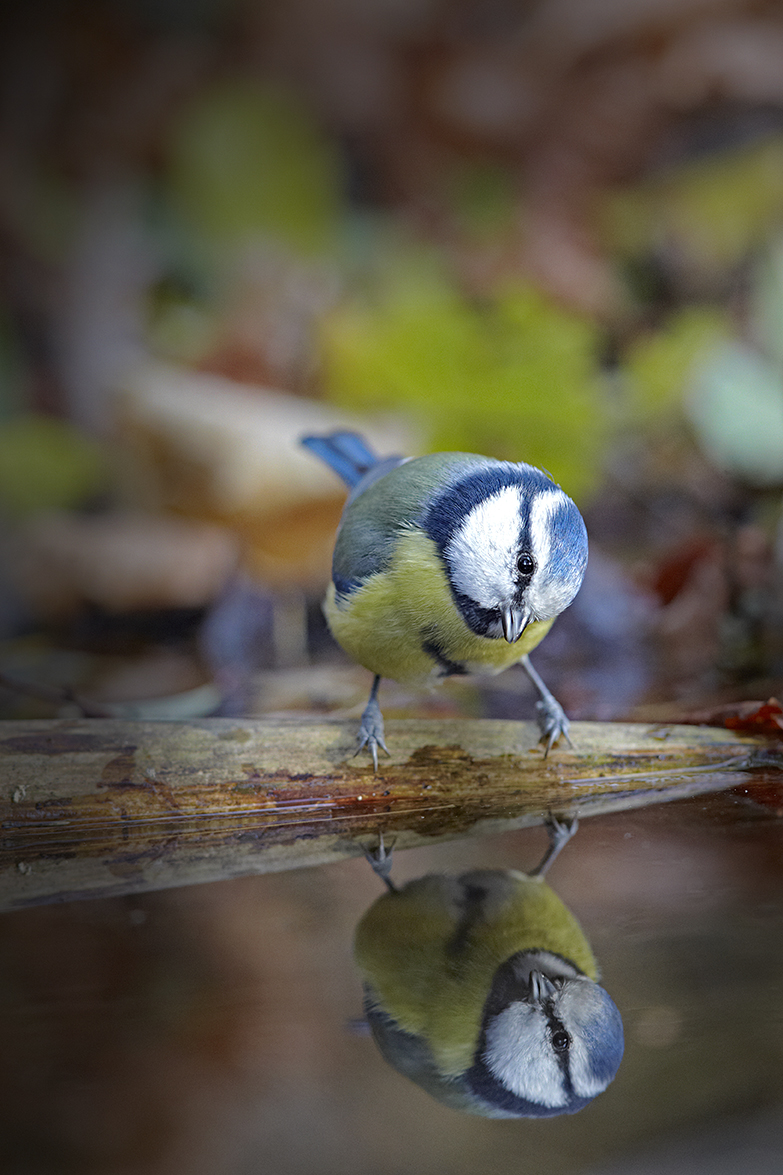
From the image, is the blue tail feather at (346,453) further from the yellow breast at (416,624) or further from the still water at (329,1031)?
the still water at (329,1031)

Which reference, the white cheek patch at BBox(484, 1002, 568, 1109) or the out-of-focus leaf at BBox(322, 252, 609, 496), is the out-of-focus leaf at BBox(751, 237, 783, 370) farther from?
the white cheek patch at BBox(484, 1002, 568, 1109)

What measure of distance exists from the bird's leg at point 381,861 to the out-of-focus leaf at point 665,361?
1.52 meters

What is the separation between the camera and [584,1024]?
0.57 meters

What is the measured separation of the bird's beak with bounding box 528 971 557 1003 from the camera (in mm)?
605

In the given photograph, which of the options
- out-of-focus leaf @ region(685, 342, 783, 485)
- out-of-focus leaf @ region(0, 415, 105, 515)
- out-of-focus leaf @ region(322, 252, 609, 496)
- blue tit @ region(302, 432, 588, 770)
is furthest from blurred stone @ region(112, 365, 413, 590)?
blue tit @ region(302, 432, 588, 770)

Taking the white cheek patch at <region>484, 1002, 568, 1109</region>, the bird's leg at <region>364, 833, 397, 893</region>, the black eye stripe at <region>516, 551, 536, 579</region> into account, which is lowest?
the white cheek patch at <region>484, 1002, 568, 1109</region>

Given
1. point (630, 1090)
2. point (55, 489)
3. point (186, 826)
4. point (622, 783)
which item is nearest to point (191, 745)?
point (186, 826)

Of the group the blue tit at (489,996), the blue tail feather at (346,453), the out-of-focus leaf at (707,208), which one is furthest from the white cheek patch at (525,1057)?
the out-of-focus leaf at (707,208)

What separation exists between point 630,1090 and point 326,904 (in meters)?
0.29

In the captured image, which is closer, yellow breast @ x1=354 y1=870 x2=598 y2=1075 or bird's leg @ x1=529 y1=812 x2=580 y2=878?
yellow breast @ x1=354 y1=870 x2=598 y2=1075

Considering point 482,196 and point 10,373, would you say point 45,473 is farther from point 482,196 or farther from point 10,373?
point 482,196

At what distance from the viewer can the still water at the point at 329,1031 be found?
1.53 ft

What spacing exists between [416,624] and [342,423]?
997 millimetres

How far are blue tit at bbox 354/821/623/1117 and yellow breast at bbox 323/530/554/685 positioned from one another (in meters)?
0.23
